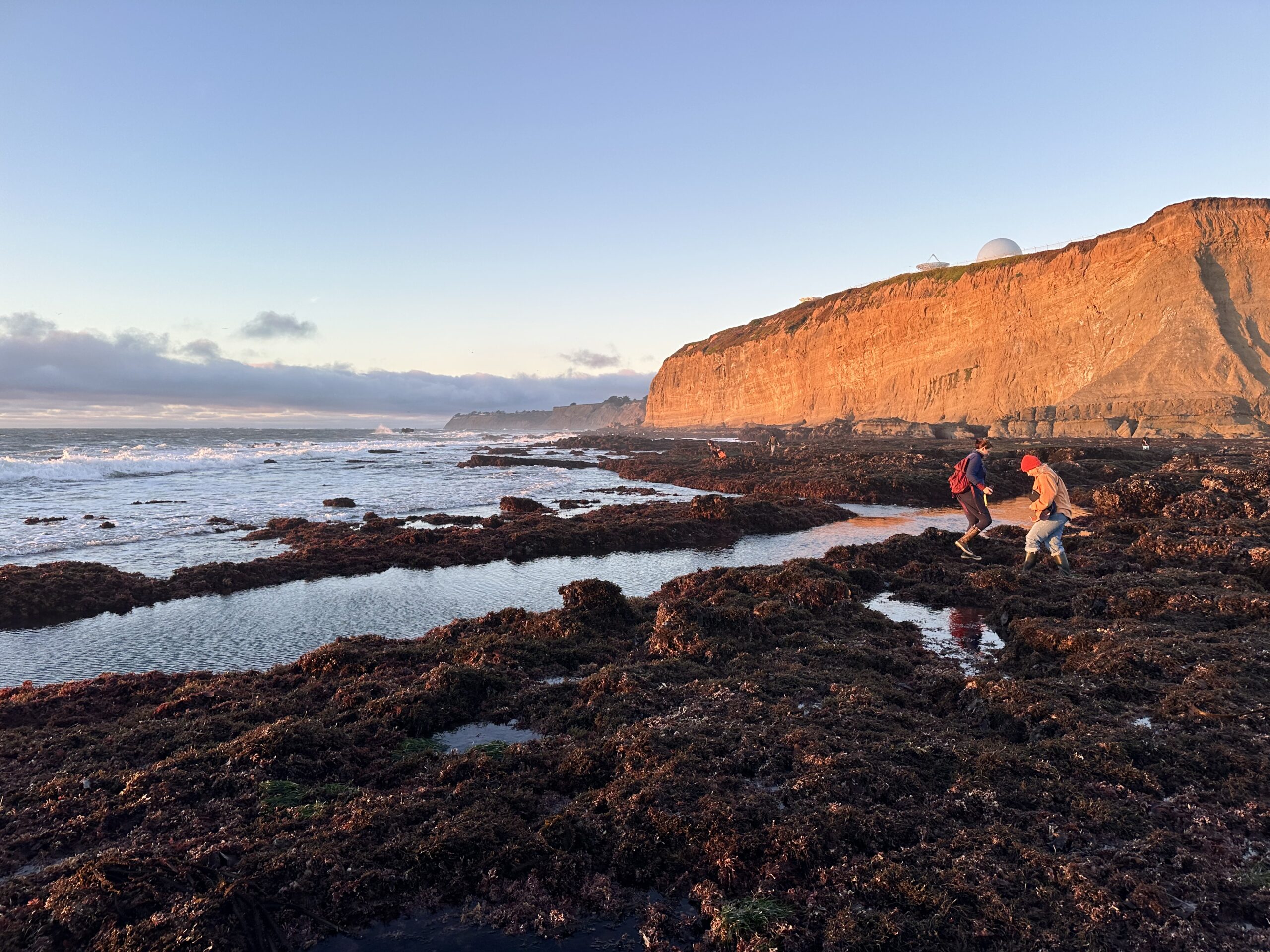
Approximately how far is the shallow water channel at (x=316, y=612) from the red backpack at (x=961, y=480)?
2.72 m

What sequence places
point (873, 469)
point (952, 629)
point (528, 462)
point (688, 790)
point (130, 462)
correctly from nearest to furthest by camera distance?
point (688, 790), point (952, 629), point (873, 469), point (130, 462), point (528, 462)

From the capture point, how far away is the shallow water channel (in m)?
8.92

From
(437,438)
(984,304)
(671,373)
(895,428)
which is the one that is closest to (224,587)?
(895,428)

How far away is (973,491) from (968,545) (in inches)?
57.9

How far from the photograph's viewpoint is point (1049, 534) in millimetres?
11438

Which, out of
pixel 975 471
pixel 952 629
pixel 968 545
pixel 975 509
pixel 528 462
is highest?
pixel 975 471

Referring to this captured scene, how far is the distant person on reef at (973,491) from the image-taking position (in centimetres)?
1316

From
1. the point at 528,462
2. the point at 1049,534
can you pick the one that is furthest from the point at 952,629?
the point at 528,462

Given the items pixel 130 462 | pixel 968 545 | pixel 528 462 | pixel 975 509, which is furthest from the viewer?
pixel 528 462

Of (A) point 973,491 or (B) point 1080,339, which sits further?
(B) point 1080,339

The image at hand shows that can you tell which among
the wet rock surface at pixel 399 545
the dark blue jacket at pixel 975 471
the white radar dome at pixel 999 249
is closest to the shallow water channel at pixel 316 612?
the wet rock surface at pixel 399 545

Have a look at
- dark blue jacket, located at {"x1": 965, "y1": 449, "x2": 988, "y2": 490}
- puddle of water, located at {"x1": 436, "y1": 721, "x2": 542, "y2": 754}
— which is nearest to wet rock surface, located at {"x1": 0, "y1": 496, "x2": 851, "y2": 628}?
dark blue jacket, located at {"x1": 965, "y1": 449, "x2": 988, "y2": 490}

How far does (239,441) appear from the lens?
97.7 metres

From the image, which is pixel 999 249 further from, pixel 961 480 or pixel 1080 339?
pixel 961 480
